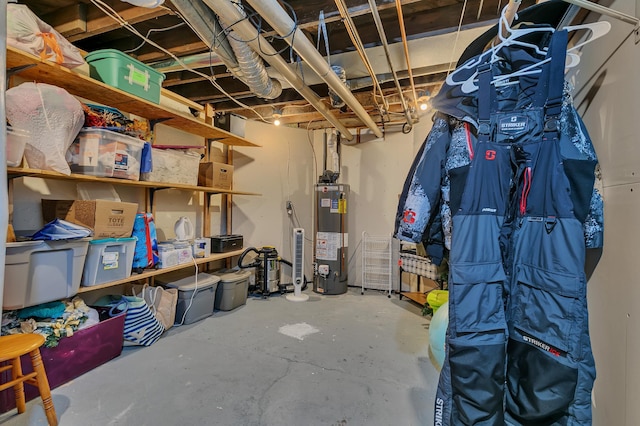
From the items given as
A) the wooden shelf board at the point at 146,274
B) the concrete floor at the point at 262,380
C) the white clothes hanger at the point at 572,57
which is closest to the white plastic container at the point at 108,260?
the wooden shelf board at the point at 146,274

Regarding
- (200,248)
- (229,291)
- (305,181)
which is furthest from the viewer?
(305,181)

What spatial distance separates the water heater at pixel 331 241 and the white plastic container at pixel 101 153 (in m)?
2.60

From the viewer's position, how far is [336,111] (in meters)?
4.10

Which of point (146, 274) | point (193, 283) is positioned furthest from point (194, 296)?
point (146, 274)

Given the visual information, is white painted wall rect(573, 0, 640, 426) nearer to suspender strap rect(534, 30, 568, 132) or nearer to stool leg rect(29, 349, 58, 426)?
suspender strap rect(534, 30, 568, 132)

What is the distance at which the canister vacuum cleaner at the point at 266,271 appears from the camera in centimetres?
407

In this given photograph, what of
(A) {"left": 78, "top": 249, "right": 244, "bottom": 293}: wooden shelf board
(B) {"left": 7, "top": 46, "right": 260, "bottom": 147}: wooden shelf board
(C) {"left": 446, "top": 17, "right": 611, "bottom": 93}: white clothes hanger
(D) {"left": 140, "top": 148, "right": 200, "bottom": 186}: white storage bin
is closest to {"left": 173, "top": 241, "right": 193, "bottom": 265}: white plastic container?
(A) {"left": 78, "top": 249, "right": 244, "bottom": 293}: wooden shelf board

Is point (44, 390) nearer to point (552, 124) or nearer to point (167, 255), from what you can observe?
point (167, 255)

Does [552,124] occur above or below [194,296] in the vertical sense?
above

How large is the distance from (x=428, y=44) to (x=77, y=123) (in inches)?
105

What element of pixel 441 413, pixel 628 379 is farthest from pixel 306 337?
pixel 628 379

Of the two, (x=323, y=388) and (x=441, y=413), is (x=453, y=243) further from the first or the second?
(x=323, y=388)

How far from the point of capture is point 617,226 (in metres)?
0.93

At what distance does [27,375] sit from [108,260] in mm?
832
